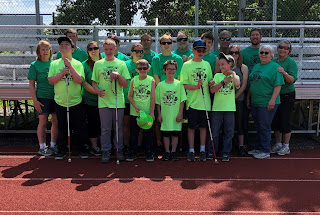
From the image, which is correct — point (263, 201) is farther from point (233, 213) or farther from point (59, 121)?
point (59, 121)

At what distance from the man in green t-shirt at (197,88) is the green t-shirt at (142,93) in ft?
1.93

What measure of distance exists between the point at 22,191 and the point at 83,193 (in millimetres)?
838

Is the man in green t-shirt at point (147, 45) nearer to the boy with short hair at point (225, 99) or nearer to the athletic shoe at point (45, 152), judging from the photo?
the boy with short hair at point (225, 99)

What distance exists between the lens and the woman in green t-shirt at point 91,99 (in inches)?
216

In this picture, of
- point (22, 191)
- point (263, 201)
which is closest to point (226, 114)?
point (263, 201)

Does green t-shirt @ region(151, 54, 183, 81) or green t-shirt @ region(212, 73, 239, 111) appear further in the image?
green t-shirt @ region(151, 54, 183, 81)

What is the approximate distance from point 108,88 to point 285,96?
3122mm

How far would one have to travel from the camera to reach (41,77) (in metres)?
5.65

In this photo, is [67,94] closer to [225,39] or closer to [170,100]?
[170,100]

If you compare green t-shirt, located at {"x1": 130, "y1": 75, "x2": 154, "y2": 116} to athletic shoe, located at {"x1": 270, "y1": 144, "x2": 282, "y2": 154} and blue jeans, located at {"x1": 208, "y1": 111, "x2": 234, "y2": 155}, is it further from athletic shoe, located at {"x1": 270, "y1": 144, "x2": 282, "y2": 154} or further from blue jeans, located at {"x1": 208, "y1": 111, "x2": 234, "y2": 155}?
athletic shoe, located at {"x1": 270, "y1": 144, "x2": 282, "y2": 154}

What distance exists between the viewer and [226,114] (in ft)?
18.2

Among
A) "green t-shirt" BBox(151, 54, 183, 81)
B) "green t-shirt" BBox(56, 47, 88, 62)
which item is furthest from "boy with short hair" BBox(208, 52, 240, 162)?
"green t-shirt" BBox(56, 47, 88, 62)

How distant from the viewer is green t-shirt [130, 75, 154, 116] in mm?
5426

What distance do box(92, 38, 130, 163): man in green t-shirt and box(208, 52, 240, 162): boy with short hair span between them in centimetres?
151
